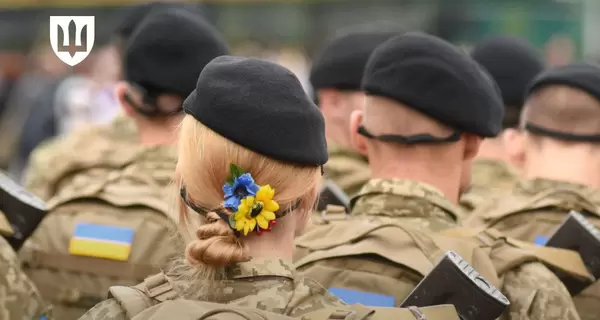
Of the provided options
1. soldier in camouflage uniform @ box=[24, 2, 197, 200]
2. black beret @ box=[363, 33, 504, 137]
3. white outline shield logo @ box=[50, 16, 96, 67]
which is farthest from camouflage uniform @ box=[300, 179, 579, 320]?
soldier in camouflage uniform @ box=[24, 2, 197, 200]

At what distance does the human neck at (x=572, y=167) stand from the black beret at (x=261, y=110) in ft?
6.69

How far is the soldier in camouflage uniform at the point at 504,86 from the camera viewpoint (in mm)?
6668

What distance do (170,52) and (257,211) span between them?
2.07 metres

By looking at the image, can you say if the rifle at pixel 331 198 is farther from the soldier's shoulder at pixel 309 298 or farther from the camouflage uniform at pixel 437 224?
the soldier's shoulder at pixel 309 298

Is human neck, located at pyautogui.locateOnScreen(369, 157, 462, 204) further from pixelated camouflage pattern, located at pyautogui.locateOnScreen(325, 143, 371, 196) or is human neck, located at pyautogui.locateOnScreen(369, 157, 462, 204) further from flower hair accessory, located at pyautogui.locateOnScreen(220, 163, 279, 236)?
pixelated camouflage pattern, located at pyautogui.locateOnScreen(325, 143, 371, 196)

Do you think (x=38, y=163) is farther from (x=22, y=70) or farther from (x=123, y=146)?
(x=22, y=70)

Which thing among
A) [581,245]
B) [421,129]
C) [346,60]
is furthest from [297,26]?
[421,129]

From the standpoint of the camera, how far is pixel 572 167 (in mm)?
4816

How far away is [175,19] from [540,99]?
1443 mm

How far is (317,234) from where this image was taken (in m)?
3.86

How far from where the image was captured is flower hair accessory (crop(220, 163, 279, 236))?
280 centimetres

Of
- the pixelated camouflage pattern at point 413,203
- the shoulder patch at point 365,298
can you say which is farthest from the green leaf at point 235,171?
the pixelated camouflage pattern at point 413,203

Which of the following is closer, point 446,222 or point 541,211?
point 446,222

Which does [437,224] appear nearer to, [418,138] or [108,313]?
[418,138]
